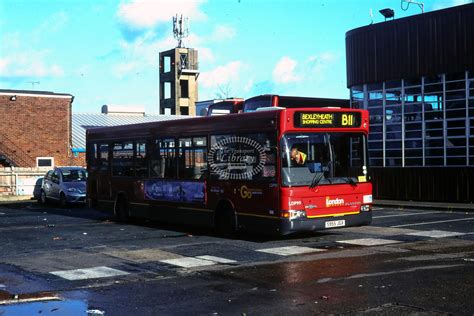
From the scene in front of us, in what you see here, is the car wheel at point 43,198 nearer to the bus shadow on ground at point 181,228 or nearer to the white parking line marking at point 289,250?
the bus shadow on ground at point 181,228

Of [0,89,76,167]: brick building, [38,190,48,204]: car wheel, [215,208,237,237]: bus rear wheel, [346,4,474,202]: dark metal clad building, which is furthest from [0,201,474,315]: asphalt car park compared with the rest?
[0,89,76,167]: brick building

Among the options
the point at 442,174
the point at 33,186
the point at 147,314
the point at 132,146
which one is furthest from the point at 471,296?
the point at 33,186

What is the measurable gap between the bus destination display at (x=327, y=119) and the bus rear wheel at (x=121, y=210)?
7190 mm

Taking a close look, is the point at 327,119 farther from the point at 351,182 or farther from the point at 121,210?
the point at 121,210

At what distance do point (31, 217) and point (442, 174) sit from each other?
14661mm

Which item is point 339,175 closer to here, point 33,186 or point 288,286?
point 288,286

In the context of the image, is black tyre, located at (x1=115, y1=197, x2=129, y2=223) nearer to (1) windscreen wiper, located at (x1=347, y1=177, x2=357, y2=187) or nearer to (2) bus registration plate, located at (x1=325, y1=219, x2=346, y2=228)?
(2) bus registration plate, located at (x1=325, y1=219, x2=346, y2=228)

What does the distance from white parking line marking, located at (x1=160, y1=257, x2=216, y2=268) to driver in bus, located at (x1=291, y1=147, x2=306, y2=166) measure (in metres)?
3.04

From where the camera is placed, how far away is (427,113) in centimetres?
2383

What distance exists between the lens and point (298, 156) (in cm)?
1269

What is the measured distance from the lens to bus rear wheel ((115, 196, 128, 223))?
18.1 meters

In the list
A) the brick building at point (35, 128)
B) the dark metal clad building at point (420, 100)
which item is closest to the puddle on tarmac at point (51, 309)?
the dark metal clad building at point (420, 100)

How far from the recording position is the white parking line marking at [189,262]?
34.3 ft

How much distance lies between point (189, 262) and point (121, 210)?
25.9ft
